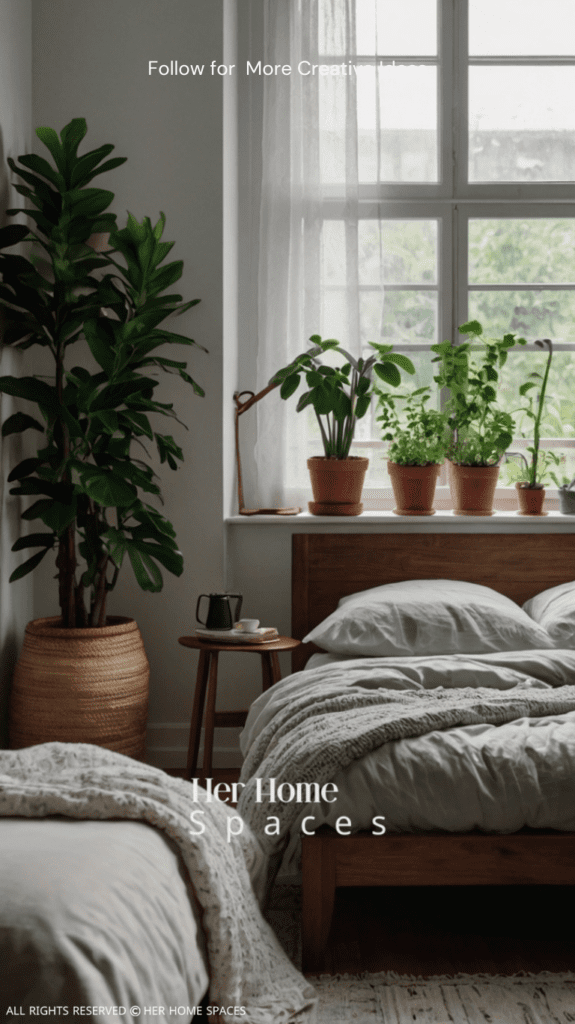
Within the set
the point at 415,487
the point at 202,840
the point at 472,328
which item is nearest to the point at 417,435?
the point at 415,487

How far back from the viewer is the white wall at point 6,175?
290cm

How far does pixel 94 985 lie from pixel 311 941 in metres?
0.91

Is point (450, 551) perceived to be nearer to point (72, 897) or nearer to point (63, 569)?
point (63, 569)

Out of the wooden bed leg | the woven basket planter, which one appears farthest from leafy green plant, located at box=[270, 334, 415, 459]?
the wooden bed leg

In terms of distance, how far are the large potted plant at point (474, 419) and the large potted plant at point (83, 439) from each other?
3.23 ft

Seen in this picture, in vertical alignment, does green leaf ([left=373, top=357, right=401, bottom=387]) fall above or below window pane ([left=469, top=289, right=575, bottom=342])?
below

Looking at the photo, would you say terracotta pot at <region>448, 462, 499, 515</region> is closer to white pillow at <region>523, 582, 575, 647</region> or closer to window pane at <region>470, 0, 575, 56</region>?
white pillow at <region>523, 582, 575, 647</region>

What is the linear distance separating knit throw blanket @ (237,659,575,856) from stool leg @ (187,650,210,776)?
63 cm

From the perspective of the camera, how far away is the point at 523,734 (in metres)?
1.98

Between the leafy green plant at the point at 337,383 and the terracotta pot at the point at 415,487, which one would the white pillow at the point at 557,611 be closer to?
the terracotta pot at the point at 415,487

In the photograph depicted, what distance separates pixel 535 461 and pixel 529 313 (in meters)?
0.63

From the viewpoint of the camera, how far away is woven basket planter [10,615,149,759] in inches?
106

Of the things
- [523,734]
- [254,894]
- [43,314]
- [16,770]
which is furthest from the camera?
[43,314]

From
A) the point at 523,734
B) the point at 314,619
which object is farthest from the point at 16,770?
the point at 314,619
